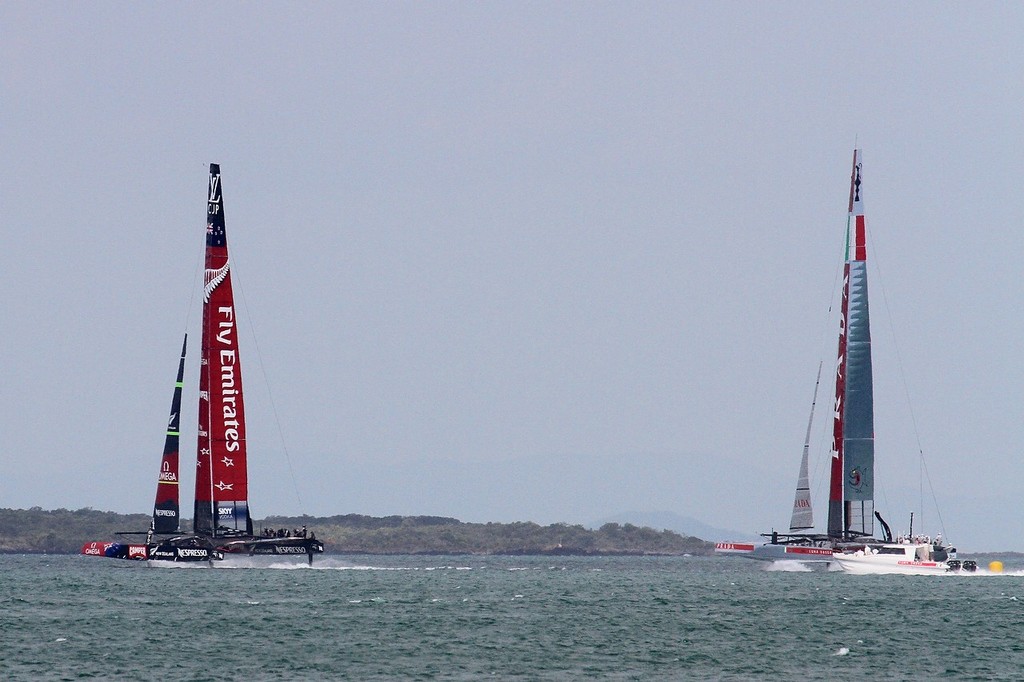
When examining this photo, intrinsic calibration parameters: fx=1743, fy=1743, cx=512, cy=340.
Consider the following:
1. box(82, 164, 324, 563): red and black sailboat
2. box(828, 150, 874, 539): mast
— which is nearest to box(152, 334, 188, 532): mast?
box(82, 164, 324, 563): red and black sailboat

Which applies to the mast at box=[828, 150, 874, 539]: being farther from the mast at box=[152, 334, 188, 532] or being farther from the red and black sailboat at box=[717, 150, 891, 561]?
the mast at box=[152, 334, 188, 532]

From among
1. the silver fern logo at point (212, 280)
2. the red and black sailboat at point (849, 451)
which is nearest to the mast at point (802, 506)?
the red and black sailboat at point (849, 451)

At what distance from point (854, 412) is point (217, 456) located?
4382 centimetres

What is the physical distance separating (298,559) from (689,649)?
179ft

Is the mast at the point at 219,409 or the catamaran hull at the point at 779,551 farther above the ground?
the mast at the point at 219,409

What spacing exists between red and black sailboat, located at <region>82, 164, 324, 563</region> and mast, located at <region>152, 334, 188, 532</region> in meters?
0.07

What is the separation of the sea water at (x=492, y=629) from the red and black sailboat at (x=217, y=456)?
6.54ft

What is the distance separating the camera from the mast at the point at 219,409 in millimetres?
110938

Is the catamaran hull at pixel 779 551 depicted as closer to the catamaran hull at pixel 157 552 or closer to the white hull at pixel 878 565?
the white hull at pixel 878 565

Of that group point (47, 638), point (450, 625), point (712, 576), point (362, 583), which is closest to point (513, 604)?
point (450, 625)

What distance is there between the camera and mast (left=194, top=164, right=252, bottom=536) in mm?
110938

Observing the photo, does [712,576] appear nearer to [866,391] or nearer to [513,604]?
[866,391]

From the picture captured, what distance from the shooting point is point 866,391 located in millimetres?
120875

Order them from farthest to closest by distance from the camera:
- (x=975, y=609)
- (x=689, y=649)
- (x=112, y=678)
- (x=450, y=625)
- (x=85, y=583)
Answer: (x=85, y=583), (x=975, y=609), (x=450, y=625), (x=689, y=649), (x=112, y=678)
